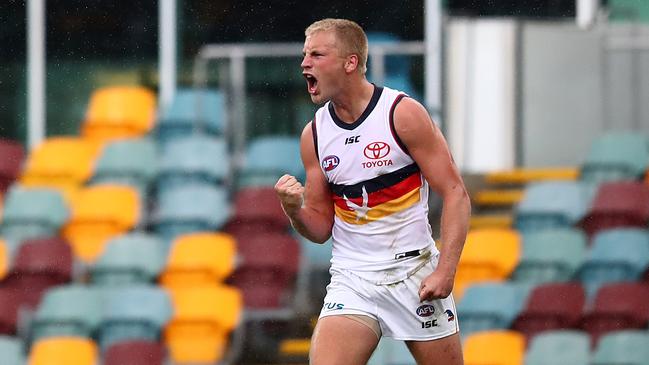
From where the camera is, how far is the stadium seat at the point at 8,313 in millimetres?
11531

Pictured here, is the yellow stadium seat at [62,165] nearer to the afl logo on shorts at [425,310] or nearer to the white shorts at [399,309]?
the white shorts at [399,309]

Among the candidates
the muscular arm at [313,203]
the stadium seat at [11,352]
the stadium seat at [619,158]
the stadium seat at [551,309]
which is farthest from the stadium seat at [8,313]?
the muscular arm at [313,203]

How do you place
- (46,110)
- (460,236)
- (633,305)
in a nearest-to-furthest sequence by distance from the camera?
(460,236)
(633,305)
(46,110)

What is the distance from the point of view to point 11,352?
36.2ft

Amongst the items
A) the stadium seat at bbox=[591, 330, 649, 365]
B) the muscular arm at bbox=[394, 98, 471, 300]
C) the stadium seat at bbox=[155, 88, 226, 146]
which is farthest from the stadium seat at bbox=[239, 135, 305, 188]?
the muscular arm at bbox=[394, 98, 471, 300]

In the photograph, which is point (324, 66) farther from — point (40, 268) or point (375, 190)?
point (40, 268)

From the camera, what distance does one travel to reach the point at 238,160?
40.7 feet

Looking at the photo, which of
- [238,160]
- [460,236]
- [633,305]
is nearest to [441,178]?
[460,236]

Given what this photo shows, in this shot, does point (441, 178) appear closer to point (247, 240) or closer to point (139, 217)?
point (247, 240)

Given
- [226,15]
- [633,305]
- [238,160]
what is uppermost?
[226,15]

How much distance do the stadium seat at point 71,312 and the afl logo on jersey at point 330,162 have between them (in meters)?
4.82

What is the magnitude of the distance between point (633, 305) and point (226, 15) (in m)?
4.04

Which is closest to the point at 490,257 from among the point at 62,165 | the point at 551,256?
the point at 551,256

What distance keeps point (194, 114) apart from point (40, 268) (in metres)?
1.65
